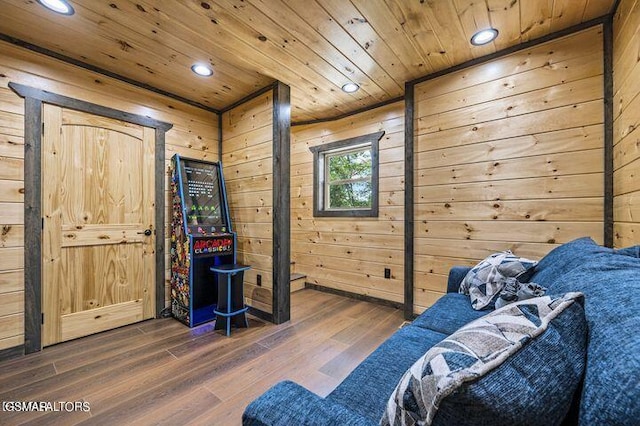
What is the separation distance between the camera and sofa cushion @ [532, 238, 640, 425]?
442mm

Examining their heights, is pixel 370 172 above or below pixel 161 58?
below

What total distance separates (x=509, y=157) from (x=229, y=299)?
2.75 m

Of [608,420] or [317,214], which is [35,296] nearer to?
[317,214]

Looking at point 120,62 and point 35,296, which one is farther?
point 120,62

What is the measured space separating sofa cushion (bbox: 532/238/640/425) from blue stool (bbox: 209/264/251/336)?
2369 mm

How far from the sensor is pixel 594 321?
2.13 feet

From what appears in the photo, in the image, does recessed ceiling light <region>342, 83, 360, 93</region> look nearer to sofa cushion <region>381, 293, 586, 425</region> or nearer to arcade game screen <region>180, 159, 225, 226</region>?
arcade game screen <region>180, 159, 225, 226</region>

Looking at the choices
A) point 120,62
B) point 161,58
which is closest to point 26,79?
point 120,62

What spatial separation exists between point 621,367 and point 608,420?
93mm

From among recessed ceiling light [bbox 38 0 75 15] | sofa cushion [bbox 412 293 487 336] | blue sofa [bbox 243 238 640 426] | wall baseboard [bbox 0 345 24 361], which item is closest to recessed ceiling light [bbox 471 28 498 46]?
blue sofa [bbox 243 238 640 426]

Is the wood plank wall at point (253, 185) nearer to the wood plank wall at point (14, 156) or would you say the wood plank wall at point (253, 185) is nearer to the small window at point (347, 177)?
the small window at point (347, 177)

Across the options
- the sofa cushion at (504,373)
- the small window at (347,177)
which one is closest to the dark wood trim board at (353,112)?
the small window at (347,177)

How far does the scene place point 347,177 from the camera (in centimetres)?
386

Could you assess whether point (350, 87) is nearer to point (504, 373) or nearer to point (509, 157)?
point (509, 157)
